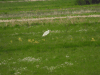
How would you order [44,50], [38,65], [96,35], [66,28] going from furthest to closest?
[66,28]
[96,35]
[44,50]
[38,65]

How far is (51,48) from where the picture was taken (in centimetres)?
1798

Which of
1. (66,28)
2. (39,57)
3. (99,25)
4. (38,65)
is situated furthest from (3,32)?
(99,25)

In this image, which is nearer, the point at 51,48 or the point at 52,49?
the point at 52,49

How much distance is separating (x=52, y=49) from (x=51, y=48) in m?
0.37

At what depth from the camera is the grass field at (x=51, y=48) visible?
12.6 metres

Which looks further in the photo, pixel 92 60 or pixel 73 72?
pixel 92 60

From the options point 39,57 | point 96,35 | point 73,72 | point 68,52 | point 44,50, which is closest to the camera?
point 73,72

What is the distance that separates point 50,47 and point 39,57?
3.32 metres

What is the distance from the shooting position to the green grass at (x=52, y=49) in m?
12.6

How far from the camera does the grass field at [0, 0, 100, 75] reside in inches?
494

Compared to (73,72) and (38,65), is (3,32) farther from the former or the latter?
(73,72)

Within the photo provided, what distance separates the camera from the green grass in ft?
41.2

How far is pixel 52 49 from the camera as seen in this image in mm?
17641

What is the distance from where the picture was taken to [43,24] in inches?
1095
